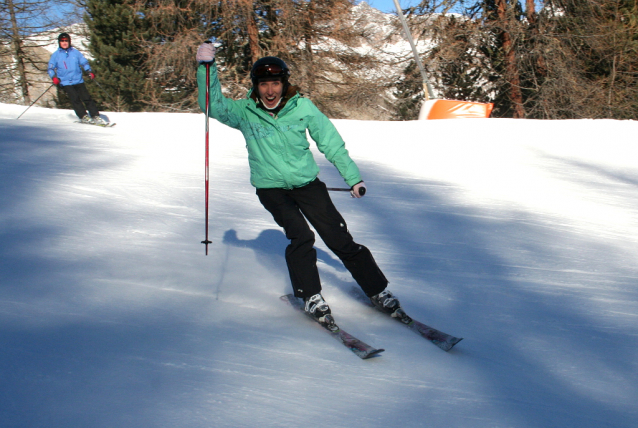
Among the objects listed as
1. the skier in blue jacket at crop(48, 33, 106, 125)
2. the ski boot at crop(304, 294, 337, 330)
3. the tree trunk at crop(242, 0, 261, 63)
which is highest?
the tree trunk at crop(242, 0, 261, 63)

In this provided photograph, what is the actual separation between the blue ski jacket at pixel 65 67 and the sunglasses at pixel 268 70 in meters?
6.92

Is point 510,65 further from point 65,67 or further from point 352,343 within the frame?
A: point 352,343

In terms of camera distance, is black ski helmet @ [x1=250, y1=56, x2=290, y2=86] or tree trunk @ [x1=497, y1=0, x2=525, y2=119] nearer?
black ski helmet @ [x1=250, y1=56, x2=290, y2=86]

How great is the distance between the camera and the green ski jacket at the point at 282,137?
2910 mm

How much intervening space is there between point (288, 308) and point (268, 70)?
134cm

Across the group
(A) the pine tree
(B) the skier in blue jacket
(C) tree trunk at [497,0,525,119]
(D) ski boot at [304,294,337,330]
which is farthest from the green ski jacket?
(A) the pine tree

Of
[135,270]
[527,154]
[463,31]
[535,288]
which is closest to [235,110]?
[135,270]

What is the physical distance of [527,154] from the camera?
26.2 ft

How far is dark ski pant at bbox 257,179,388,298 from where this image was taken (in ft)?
9.56

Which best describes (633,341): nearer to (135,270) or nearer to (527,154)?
(135,270)

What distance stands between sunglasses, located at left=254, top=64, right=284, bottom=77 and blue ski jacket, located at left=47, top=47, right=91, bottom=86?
272 inches

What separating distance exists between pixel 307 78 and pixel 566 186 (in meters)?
14.4

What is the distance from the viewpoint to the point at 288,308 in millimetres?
3150

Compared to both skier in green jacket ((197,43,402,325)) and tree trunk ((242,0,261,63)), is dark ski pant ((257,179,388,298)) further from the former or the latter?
tree trunk ((242,0,261,63))
